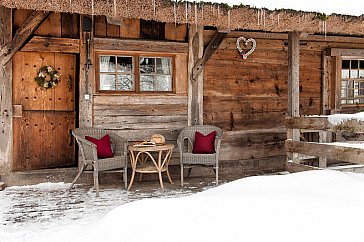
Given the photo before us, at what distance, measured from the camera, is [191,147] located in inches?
253

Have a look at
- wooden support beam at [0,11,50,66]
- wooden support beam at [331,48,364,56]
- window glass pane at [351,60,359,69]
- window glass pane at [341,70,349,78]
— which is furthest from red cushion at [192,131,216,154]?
window glass pane at [351,60,359,69]

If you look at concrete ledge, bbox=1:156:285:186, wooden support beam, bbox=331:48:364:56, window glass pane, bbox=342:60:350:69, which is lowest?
concrete ledge, bbox=1:156:285:186

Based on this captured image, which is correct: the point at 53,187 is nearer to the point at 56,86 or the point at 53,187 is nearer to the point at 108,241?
the point at 56,86

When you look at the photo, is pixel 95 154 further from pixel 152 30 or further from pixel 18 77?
pixel 152 30

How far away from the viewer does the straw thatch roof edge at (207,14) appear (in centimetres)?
454

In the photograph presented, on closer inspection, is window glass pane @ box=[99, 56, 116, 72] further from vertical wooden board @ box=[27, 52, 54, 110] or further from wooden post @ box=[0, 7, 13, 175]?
wooden post @ box=[0, 7, 13, 175]

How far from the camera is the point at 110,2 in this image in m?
4.61

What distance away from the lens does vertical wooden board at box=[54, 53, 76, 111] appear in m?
6.18

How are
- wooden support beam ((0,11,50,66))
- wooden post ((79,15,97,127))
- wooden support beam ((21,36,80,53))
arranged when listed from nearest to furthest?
1. wooden support beam ((0,11,50,66))
2. wooden support beam ((21,36,80,53))
3. wooden post ((79,15,97,127))

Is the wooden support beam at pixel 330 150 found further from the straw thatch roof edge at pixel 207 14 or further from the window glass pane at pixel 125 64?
the window glass pane at pixel 125 64

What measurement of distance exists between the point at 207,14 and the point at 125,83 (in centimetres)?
189

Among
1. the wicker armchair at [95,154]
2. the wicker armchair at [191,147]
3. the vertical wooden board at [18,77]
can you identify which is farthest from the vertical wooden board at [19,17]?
the wicker armchair at [191,147]

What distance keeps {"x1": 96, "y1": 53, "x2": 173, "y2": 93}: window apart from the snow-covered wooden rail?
2094 mm

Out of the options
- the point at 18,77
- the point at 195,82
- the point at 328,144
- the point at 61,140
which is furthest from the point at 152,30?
the point at 328,144
